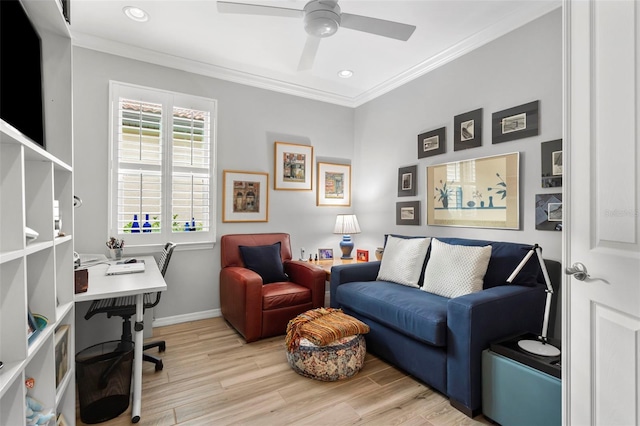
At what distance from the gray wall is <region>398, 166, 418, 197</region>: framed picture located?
7 cm

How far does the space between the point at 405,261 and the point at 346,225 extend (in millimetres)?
1306

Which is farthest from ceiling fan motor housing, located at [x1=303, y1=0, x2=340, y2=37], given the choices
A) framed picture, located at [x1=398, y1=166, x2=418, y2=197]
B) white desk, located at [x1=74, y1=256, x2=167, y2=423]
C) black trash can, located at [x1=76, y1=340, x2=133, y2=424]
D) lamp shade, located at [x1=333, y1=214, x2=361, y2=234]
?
black trash can, located at [x1=76, y1=340, x2=133, y2=424]

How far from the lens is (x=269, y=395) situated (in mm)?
2127

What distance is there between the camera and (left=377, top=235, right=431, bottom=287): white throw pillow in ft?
9.40

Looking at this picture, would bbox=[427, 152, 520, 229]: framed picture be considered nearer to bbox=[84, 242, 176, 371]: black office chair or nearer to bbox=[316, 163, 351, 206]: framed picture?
bbox=[316, 163, 351, 206]: framed picture

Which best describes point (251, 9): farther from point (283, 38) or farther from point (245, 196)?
point (245, 196)

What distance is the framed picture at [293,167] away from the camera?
397 cm

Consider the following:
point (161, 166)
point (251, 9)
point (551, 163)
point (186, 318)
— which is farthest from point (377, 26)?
point (186, 318)

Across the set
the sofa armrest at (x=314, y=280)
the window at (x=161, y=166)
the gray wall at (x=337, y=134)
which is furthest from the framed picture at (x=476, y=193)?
the window at (x=161, y=166)

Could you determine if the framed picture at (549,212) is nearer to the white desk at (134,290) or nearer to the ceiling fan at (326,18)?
the ceiling fan at (326,18)

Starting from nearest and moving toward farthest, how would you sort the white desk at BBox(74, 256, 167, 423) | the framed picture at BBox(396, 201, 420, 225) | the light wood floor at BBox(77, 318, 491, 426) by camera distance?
the white desk at BBox(74, 256, 167, 423) → the light wood floor at BBox(77, 318, 491, 426) → the framed picture at BBox(396, 201, 420, 225)

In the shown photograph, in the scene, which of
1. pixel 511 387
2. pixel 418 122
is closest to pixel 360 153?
pixel 418 122

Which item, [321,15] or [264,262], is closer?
[321,15]

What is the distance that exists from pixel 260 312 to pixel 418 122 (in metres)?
2.60
